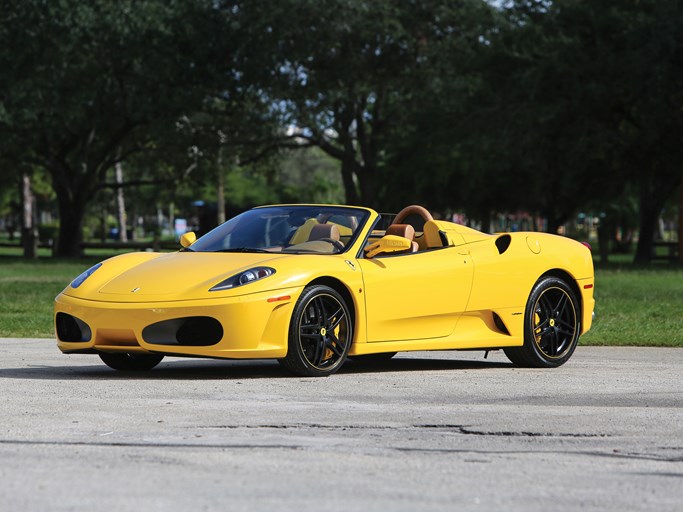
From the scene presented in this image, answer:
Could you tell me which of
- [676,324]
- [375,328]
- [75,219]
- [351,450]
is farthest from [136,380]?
[75,219]

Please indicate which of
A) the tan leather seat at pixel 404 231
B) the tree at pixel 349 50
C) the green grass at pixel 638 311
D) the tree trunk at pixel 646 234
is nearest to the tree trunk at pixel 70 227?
the tree at pixel 349 50

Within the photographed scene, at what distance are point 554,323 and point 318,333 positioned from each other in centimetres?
250

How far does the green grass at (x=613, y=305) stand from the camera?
50.1ft

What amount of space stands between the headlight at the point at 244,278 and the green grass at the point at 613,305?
5330 mm

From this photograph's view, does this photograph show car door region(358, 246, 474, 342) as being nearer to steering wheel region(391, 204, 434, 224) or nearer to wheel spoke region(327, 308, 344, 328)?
wheel spoke region(327, 308, 344, 328)

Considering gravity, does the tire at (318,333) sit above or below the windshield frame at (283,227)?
below

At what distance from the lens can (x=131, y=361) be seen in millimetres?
11117

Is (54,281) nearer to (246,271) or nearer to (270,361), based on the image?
(270,361)

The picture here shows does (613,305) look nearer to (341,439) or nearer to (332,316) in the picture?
(332,316)

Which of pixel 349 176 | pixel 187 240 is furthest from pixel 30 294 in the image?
pixel 349 176

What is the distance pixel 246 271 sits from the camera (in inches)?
395

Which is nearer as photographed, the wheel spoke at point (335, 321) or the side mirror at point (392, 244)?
the wheel spoke at point (335, 321)

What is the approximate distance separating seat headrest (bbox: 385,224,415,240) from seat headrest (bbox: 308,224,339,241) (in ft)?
1.81

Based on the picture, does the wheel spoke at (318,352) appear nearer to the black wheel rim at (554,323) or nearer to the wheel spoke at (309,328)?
the wheel spoke at (309,328)
